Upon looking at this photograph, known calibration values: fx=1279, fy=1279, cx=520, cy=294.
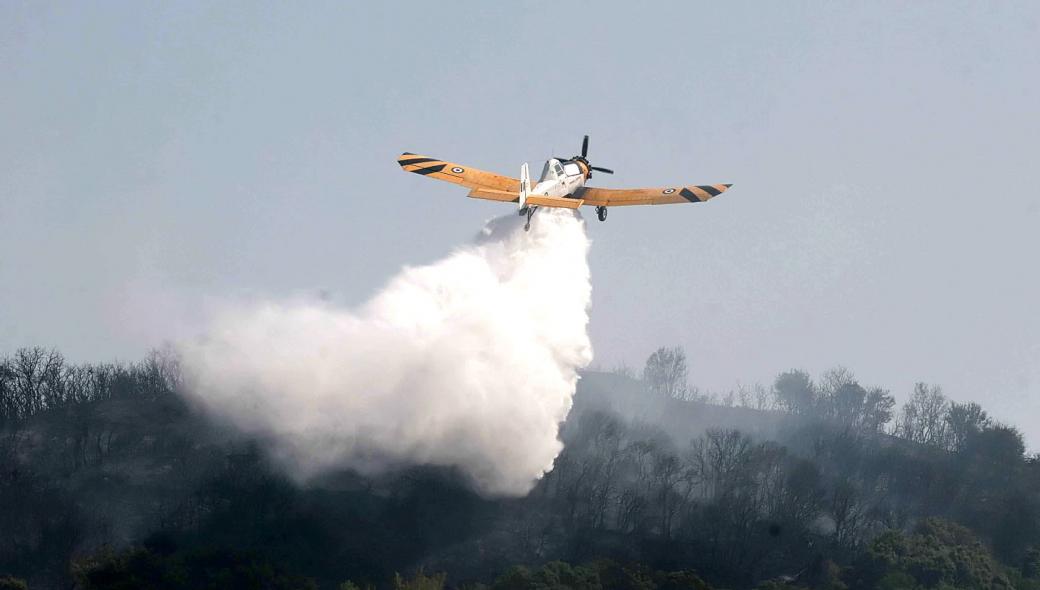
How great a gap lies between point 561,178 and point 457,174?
757cm

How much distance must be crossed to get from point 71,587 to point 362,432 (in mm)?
25112

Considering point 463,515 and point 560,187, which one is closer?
point 560,187

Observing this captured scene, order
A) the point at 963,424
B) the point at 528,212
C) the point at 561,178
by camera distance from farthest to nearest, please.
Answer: the point at 963,424
the point at 561,178
the point at 528,212

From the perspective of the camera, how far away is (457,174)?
9262 cm

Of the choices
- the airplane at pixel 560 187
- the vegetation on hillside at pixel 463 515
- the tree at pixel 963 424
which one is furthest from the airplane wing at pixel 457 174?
the tree at pixel 963 424

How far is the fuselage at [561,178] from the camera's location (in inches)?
3622

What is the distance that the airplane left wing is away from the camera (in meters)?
91.8

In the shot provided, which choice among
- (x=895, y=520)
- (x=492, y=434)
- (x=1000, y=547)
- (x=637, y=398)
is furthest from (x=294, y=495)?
(x=637, y=398)

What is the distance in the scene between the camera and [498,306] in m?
97.6

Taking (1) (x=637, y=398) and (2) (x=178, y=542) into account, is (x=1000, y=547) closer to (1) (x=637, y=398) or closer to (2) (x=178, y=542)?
(1) (x=637, y=398)

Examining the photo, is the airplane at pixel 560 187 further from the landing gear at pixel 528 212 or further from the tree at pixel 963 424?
the tree at pixel 963 424

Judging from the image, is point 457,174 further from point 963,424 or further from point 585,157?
point 963,424

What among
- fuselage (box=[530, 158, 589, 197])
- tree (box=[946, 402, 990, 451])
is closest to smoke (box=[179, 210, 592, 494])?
fuselage (box=[530, 158, 589, 197])

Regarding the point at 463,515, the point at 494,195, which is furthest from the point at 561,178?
the point at 463,515
